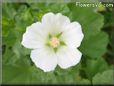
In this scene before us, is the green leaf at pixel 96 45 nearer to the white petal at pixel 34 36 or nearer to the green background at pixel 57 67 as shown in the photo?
the green background at pixel 57 67

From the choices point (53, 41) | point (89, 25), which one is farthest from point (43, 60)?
point (89, 25)

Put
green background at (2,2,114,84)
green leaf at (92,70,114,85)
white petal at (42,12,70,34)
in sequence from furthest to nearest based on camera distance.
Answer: green leaf at (92,70,114,85) < green background at (2,2,114,84) < white petal at (42,12,70,34)

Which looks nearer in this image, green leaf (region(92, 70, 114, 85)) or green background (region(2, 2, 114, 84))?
green background (region(2, 2, 114, 84))

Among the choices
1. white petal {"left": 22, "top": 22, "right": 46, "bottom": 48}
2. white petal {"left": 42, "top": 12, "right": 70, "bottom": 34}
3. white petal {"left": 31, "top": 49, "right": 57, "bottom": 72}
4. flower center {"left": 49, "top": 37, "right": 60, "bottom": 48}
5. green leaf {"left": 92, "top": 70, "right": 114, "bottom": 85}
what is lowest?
green leaf {"left": 92, "top": 70, "right": 114, "bottom": 85}

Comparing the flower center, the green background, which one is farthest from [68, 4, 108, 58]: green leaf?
the flower center

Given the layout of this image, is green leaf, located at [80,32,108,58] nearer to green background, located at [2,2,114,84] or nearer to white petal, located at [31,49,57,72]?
green background, located at [2,2,114,84]

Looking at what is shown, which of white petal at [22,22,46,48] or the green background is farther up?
white petal at [22,22,46,48]

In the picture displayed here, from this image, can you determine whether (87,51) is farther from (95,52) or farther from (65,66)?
(65,66)
